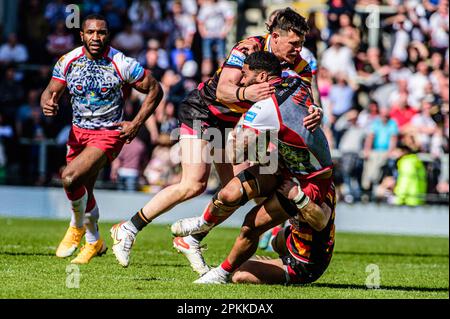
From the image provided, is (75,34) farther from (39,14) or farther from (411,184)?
(411,184)

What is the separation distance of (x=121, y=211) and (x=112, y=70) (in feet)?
31.5

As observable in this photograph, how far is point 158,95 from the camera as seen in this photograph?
10.9 m

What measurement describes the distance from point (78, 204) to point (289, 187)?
3189 millimetres

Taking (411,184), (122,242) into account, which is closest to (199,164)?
(122,242)

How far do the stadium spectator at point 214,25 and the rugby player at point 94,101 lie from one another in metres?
12.1

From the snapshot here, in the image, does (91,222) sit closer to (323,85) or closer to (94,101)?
(94,101)

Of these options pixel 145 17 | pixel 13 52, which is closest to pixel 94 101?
pixel 13 52

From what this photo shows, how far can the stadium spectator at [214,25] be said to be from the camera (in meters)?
23.4

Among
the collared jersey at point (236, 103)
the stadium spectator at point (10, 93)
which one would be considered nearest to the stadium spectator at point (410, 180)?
the stadium spectator at point (10, 93)

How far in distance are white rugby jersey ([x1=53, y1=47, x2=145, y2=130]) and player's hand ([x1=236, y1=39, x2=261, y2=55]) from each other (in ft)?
4.93

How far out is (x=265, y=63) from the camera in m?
8.99

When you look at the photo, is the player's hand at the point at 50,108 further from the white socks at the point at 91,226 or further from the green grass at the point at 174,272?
the green grass at the point at 174,272
